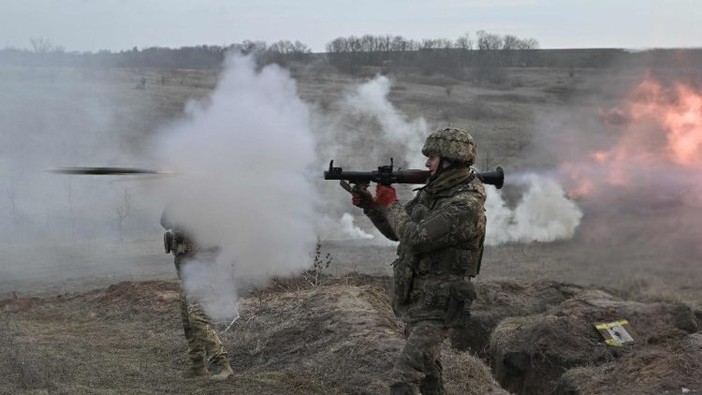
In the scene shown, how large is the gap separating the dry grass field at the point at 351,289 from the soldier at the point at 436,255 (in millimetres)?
1528

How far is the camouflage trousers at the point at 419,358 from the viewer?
5.39 meters

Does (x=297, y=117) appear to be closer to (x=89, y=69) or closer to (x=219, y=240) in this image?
(x=219, y=240)

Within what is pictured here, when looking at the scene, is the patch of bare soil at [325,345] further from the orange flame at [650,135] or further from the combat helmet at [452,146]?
the orange flame at [650,135]

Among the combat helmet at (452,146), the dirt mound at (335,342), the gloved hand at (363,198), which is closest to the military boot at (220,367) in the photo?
the dirt mound at (335,342)

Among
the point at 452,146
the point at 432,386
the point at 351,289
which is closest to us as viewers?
the point at 452,146

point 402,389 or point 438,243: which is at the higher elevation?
point 438,243

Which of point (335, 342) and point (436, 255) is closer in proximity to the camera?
point (436, 255)

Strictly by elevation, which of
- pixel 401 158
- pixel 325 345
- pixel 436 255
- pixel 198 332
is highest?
pixel 436 255

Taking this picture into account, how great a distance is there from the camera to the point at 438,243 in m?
5.35

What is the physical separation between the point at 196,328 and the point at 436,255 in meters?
2.97

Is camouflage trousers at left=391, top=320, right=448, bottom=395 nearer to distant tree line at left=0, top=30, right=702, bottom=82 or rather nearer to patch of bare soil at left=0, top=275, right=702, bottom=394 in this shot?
patch of bare soil at left=0, top=275, right=702, bottom=394

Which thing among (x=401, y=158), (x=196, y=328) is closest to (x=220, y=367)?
(x=196, y=328)

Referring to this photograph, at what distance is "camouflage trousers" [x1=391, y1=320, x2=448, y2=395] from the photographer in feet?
17.7

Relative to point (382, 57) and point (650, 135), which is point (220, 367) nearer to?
point (650, 135)
